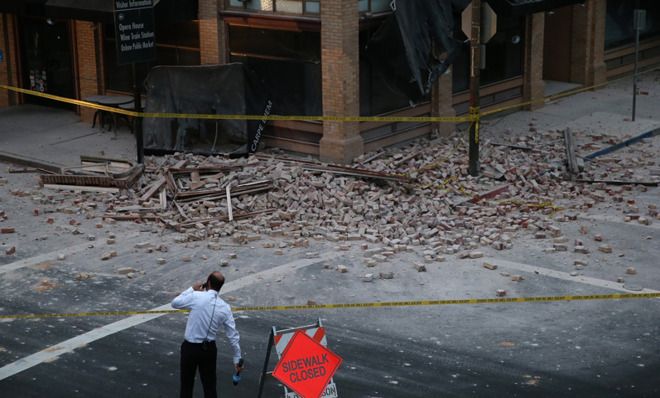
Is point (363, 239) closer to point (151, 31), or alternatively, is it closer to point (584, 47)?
point (151, 31)

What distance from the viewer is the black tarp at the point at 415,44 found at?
2072 cm

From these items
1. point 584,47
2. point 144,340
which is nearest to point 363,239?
point 144,340

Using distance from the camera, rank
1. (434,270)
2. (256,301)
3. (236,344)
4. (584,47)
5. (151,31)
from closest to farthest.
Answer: (236,344) → (256,301) → (434,270) → (151,31) → (584,47)

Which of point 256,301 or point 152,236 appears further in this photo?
point 152,236

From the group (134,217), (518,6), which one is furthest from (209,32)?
(518,6)

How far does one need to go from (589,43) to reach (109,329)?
19.2 meters

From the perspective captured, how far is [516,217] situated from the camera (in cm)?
1747

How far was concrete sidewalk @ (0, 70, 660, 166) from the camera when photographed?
2252cm

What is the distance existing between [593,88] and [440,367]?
1874 centimetres

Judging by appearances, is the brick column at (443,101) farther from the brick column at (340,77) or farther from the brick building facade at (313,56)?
the brick column at (340,77)

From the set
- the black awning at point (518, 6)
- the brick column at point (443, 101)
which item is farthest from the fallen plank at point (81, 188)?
the black awning at point (518, 6)

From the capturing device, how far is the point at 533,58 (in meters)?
26.1

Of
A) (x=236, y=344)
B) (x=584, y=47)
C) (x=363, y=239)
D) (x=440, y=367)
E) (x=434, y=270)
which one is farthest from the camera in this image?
(x=584, y=47)

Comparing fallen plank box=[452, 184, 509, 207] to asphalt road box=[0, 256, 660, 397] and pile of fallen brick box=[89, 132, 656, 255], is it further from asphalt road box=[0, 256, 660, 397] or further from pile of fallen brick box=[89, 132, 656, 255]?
asphalt road box=[0, 256, 660, 397]
